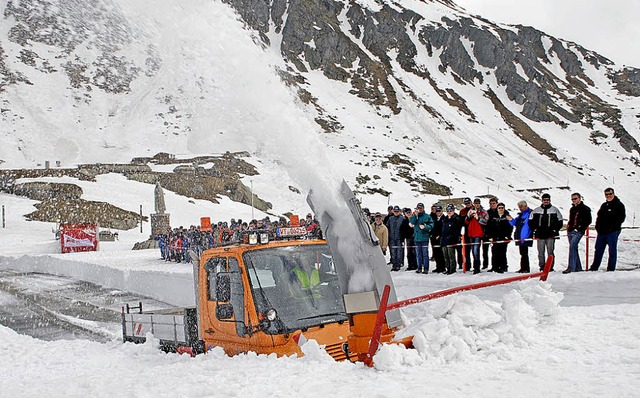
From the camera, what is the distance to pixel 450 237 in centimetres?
1238

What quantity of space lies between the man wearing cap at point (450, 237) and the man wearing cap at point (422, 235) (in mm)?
508

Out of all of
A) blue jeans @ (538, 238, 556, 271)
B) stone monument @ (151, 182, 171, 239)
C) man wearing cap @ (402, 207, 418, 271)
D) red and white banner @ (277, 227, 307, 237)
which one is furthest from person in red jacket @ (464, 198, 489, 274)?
stone monument @ (151, 182, 171, 239)

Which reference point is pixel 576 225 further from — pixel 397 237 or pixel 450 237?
pixel 397 237

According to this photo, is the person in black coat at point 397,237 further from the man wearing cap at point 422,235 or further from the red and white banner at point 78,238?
the red and white banner at point 78,238

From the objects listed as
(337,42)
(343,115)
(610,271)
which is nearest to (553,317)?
(610,271)

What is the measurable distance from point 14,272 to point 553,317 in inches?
1133

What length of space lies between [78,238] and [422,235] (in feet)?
87.1

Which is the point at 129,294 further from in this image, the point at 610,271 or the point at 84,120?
the point at 84,120

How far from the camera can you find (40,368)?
24.9 feet

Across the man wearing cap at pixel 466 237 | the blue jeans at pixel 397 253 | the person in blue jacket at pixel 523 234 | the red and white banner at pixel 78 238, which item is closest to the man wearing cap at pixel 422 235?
the blue jeans at pixel 397 253

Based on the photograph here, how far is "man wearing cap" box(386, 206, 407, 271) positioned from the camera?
13.9m

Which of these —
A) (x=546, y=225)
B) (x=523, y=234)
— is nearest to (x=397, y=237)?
(x=523, y=234)

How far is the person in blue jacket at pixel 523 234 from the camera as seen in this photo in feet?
37.5

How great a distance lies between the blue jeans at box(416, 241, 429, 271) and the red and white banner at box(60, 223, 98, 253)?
85.3 ft
